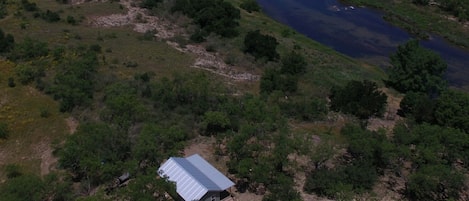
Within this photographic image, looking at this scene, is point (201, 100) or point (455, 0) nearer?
point (201, 100)

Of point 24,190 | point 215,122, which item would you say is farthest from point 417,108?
point 24,190

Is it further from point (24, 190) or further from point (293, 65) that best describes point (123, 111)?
point (293, 65)

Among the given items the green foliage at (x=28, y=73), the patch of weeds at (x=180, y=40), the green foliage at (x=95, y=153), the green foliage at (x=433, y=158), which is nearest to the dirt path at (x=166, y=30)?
the patch of weeds at (x=180, y=40)

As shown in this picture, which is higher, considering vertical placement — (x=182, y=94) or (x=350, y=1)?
(x=350, y=1)

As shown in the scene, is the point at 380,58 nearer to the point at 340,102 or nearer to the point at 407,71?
the point at 407,71

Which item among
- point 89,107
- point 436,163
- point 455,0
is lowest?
point 89,107

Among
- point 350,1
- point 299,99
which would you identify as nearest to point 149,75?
point 299,99

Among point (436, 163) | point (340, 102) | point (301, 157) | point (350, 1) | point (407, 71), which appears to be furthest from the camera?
point (350, 1)
